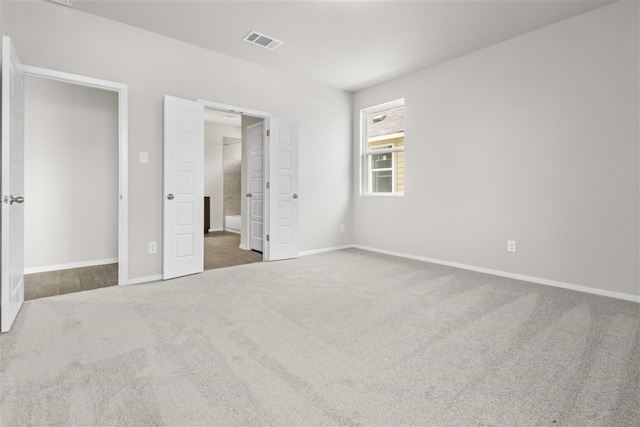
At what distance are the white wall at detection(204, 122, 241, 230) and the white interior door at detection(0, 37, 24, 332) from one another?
18.5 ft

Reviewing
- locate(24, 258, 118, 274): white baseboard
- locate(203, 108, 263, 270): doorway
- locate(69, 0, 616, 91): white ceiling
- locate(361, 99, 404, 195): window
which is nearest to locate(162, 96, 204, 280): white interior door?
locate(69, 0, 616, 91): white ceiling

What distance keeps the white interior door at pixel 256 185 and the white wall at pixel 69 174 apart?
1.96 meters

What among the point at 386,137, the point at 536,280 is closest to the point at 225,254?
the point at 386,137

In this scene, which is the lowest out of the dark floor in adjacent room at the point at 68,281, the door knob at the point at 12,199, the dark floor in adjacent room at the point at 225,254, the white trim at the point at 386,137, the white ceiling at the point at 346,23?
the dark floor in adjacent room at the point at 68,281

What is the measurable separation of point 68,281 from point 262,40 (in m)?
3.44

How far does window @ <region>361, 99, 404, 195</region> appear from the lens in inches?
204

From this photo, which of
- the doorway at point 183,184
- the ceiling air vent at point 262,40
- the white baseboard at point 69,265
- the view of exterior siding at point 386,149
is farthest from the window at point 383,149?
the white baseboard at point 69,265

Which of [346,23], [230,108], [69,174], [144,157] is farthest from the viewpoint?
[69,174]

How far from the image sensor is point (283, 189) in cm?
478

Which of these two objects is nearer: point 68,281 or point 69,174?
point 68,281

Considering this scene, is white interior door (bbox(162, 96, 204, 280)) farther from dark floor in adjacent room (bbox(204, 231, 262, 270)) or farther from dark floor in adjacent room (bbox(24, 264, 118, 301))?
dark floor in adjacent room (bbox(24, 264, 118, 301))

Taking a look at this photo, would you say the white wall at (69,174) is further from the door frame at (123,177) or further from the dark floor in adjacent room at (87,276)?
the door frame at (123,177)

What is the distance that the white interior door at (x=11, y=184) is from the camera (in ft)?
7.26

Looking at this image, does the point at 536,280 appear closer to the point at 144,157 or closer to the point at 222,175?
the point at 144,157
